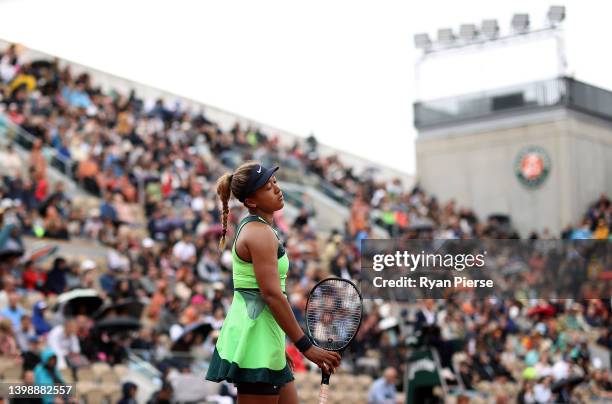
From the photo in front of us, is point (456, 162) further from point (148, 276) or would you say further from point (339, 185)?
point (148, 276)

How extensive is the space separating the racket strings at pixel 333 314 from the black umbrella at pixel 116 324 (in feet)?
23.9

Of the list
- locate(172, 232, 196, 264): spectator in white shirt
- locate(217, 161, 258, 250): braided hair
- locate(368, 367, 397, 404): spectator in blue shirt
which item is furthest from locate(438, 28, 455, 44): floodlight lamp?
locate(217, 161, 258, 250): braided hair

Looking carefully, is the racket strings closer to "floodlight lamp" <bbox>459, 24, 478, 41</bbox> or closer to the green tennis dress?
the green tennis dress

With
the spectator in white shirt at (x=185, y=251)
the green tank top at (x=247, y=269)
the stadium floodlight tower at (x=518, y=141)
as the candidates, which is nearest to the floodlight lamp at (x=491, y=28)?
the stadium floodlight tower at (x=518, y=141)

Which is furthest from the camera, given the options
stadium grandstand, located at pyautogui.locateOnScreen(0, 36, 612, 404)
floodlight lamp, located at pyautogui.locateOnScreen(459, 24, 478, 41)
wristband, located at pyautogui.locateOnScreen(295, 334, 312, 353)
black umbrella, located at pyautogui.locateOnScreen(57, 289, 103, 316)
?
floodlight lamp, located at pyautogui.locateOnScreen(459, 24, 478, 41)

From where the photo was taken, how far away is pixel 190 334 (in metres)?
12.7

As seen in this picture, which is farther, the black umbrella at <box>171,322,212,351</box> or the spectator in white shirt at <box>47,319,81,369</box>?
the black umbrella at <box>171,322,212,351</box>

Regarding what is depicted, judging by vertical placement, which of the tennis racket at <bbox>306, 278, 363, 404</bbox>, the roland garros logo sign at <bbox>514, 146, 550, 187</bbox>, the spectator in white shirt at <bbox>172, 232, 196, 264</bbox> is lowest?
the tennis racket at <bbox>306, 278, 363, 404</bbox>

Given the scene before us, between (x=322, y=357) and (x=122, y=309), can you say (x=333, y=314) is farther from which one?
(x=122, y=309)

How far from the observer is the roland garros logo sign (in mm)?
28141

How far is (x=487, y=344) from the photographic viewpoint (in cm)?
1703

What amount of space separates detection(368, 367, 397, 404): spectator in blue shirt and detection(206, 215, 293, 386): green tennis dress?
945 cm

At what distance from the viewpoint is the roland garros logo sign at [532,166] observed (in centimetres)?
2814

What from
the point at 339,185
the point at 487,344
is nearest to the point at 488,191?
the point at 339,185
